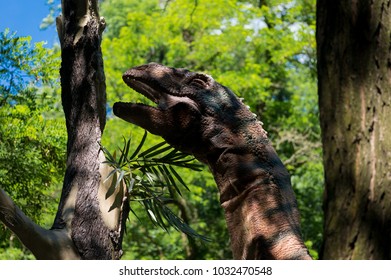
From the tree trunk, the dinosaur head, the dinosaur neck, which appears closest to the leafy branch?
the dinosaur head

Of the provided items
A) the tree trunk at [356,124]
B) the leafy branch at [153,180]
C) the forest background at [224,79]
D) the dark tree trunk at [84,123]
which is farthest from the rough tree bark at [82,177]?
the forest background at [224,79]

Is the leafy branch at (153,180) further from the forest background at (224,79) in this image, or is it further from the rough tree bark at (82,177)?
the forest background at (224,79)

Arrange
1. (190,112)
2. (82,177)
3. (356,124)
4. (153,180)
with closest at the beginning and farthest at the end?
(356,124)
(190,112)
(82,177)
(153,180)

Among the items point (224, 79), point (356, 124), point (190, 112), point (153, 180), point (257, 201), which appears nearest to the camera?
point (356, 124)

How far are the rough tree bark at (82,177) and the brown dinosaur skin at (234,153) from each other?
1316mm

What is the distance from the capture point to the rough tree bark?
416 centimetres

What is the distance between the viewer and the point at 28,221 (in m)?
4.04

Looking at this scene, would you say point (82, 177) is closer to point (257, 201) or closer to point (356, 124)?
point (257, 201)

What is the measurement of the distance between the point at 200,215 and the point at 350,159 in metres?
15.0

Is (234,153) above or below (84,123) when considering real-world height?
below

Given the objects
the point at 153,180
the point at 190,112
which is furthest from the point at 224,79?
the point at 190,112

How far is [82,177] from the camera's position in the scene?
4.59 metres

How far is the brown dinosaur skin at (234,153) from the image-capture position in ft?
8.70

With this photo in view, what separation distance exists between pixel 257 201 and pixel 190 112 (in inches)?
20.7
